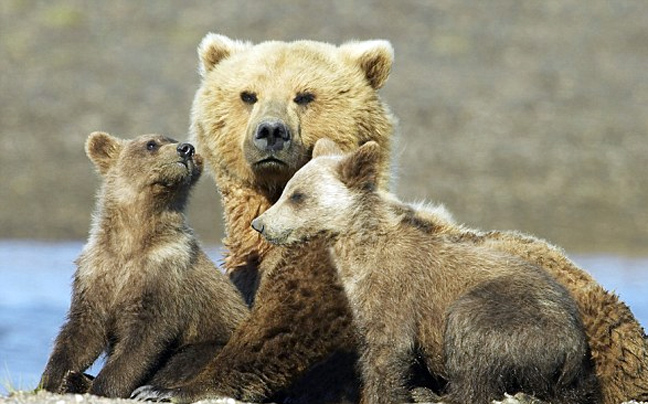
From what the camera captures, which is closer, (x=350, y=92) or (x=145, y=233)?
(x=145, y=233)

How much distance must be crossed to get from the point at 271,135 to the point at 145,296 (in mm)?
1501

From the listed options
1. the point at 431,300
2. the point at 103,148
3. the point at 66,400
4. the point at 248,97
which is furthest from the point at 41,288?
the point at 431,300

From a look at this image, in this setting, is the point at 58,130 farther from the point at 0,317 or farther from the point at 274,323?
the point at 274,323

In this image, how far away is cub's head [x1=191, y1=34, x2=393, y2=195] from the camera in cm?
879

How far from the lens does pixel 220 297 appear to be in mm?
7852

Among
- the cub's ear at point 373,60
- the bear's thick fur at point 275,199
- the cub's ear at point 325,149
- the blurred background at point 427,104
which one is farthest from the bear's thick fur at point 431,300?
the blurred background at point 427,104

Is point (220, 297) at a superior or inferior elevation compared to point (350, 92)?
inferior

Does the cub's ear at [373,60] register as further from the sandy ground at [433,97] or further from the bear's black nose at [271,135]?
the sandy ground at [433,97]

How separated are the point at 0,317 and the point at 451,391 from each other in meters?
13.2

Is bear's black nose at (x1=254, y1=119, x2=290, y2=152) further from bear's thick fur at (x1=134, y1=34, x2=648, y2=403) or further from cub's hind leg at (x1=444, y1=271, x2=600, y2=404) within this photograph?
cub's hind leg at (x1=444, y1=271, x2=600, y2=404)

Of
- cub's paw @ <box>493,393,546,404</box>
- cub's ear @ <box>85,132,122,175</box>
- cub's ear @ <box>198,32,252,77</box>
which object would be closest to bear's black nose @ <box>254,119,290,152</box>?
cub's ear @ <box>85,132,122,175</box>

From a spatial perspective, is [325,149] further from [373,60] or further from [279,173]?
[373,60]

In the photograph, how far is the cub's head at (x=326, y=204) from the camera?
7.59m

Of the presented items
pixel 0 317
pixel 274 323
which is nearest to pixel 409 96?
pixel 0 317
